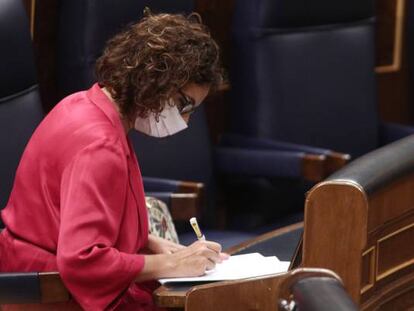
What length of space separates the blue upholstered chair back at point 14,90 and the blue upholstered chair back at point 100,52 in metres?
0.13

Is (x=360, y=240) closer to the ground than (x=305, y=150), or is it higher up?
higher up

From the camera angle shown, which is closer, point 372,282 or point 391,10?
point 372,282

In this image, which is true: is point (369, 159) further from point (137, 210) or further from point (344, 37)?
point (344, 37)

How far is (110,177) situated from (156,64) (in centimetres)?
14

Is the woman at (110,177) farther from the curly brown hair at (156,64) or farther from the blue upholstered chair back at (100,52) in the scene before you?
the blue upholstered chair back at (100,52)

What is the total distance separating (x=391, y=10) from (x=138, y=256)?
128 centimetres

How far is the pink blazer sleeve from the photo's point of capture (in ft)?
3.87

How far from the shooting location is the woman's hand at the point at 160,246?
1.35m

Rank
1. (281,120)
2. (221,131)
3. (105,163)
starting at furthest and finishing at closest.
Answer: (221,131) < (281,120) < (105,163)

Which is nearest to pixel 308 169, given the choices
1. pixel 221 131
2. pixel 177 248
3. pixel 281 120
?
pixel 281 120

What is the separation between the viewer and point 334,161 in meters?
1.83

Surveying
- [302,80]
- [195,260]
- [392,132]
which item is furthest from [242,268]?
[392,132]

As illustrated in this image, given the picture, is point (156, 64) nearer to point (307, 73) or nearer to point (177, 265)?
point (177, 265)

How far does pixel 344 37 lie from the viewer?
6.81 ft
